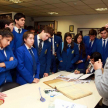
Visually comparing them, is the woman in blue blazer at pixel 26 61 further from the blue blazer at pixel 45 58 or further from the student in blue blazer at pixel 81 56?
the student in blue blazer at pixel 81 56

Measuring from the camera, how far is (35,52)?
227 centimetres

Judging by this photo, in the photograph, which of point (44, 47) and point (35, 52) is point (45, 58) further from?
point (35, 52)

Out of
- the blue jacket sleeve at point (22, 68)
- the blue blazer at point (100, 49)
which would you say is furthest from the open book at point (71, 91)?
the blue blazer at point (100, 49)

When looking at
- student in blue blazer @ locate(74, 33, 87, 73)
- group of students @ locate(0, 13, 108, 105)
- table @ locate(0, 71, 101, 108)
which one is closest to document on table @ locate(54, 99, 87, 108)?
table @ locate(0, 71, 101, 108)

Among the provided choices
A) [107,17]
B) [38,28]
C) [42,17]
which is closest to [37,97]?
[107,17]

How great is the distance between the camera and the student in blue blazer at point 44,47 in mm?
2439

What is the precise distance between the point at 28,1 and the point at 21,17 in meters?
2.94

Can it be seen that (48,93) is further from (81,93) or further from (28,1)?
(28,1)

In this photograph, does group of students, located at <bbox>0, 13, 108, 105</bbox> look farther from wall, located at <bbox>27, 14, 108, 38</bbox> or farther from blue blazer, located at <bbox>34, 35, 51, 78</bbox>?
wall, located at <bbox>27, 14, 108, 38</bbox>

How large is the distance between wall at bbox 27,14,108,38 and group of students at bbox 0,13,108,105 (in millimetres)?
4640

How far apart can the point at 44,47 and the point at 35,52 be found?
33cm

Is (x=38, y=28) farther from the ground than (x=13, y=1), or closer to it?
closer to it

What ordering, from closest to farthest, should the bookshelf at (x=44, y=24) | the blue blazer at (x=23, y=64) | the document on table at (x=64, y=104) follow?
the document on table at (x=64, y=104) → the blue blazer at (x=23, y=64) → the bookshelf at (x=44, y=24)

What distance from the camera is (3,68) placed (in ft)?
6.05
